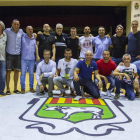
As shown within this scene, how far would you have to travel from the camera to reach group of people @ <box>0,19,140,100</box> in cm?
343

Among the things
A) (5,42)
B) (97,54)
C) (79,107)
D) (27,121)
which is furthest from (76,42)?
(27,121)

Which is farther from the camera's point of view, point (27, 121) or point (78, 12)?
point (78, 12)

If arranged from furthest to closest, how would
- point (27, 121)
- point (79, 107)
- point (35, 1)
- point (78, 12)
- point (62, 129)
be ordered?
point (78, 12)
point (35, 1)
point (79, 107)
point (27, 121)
point (62, 129)

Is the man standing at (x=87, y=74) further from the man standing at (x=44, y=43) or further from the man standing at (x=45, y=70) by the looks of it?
the man standing at (x=44, y=43)

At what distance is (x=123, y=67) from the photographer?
3.49 m

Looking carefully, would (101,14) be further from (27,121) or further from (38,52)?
(27,121)

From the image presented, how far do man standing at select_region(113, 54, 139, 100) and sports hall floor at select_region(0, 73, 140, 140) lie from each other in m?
0.47

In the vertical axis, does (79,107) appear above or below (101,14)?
below

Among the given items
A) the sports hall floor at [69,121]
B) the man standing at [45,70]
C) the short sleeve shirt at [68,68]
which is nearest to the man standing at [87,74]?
the short sleeve shirt at [68,68]

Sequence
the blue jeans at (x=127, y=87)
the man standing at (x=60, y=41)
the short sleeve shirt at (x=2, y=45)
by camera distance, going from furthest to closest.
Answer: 1. the man standing at (x=60, y=41)
2. the short sleeve shirt at (x=2, y=45)
3. the blue jeans at (x=127, y=87)

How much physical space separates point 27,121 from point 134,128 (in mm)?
1274

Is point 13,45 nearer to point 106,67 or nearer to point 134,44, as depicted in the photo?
point 106,67

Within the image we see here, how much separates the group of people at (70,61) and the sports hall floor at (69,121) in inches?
23.7

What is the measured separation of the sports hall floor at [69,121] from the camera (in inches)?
67.8
